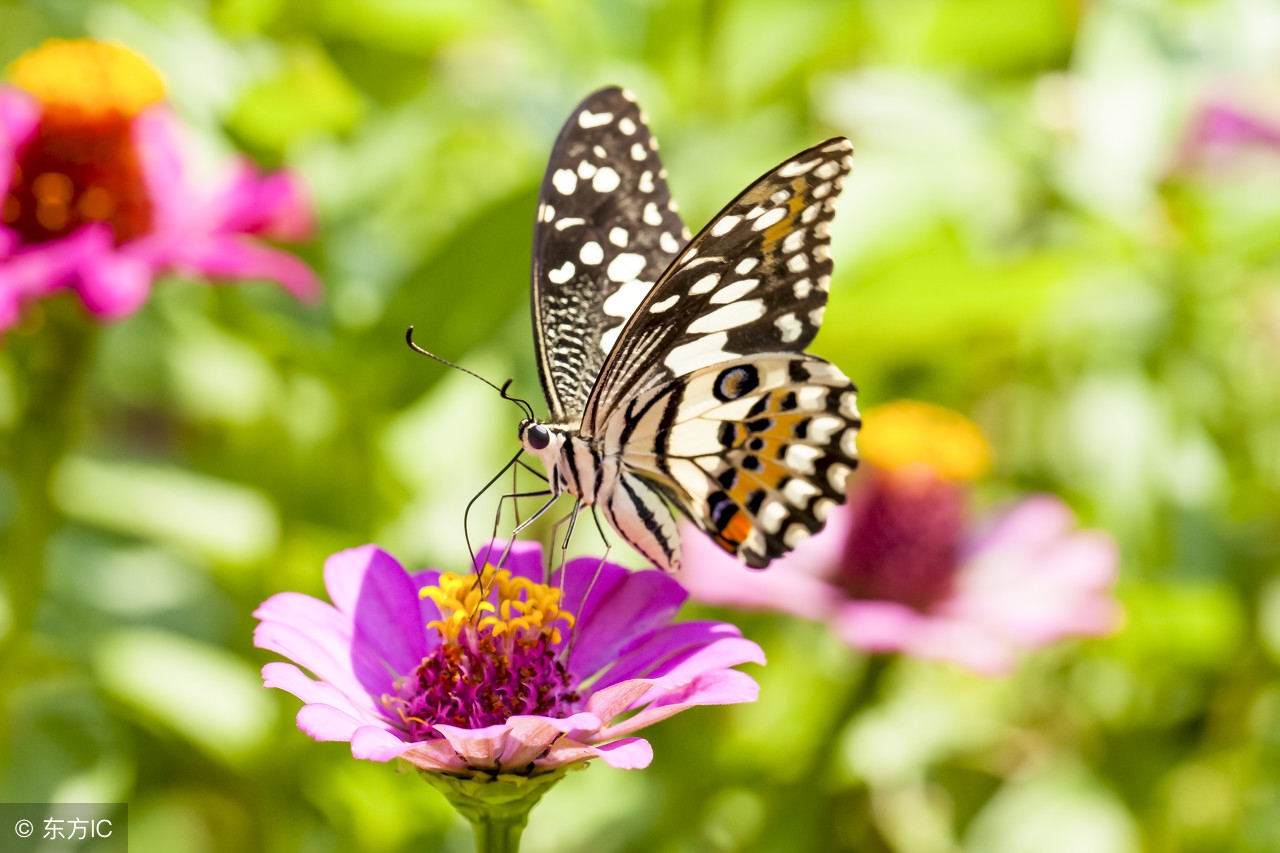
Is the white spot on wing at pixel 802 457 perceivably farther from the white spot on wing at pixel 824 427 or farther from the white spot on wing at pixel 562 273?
the white spot on wing at pixel 562 273

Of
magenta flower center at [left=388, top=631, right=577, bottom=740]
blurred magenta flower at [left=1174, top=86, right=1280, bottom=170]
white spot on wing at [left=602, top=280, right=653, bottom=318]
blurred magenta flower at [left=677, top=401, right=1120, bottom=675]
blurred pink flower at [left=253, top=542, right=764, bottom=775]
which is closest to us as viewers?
blurred pink flower at [left=253, top=542, right=764, bottom=775]

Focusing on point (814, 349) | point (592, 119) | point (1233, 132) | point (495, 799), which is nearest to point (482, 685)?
point (495, 799)

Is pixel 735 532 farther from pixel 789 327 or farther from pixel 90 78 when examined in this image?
pixel 90 78

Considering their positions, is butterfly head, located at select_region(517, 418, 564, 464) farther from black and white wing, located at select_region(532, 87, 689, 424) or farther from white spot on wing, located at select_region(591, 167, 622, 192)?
white spot on wing, located at select_region(591, 167, 622, 192)

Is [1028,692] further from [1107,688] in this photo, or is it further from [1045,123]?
[1045,123]

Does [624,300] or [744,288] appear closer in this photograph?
[744,288]

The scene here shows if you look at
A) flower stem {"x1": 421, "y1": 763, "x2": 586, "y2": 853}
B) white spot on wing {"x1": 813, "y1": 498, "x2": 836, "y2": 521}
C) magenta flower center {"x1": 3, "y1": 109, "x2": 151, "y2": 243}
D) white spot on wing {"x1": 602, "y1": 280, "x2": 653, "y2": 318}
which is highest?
magenta flower center {"x1": 3, "y1": 109, "x2": 151, "y2": 243}

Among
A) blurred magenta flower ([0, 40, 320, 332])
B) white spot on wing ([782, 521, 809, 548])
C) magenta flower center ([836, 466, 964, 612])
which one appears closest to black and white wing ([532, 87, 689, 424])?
white spot on wing ([782, 521, 809, 548])

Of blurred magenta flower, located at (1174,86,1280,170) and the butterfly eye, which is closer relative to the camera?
the butterfly eye
